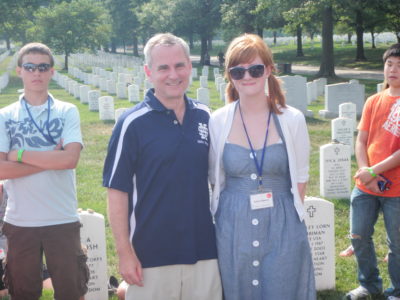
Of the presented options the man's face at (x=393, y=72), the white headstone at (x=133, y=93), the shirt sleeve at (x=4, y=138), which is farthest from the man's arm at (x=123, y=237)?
the white headstone at (x=133, y=93)

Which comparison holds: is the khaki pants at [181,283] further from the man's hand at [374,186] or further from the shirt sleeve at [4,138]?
the man's hand at [374,186]

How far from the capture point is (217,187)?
3.17 m

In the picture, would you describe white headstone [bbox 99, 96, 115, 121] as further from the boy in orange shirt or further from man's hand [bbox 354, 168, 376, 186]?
man's hand [bbox 354, 168, 376, 186]

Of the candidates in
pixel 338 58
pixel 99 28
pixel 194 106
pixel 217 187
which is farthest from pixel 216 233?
pixel 99 28

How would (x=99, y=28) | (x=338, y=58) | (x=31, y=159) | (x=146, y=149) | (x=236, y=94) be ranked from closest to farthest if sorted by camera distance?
(x=146, y=149) → (x=236, y=94) → (x=31, y=159) → (x=338, y=58) → (x=99, y=28)

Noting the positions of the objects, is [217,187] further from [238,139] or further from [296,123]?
[296,123]

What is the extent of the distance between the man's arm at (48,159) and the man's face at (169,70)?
97 centimetres

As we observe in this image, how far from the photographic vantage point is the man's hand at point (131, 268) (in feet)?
9.81

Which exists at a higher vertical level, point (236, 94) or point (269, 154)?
point (236, 94)

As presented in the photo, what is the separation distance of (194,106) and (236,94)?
300 millimetres

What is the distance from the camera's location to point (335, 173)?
805cm

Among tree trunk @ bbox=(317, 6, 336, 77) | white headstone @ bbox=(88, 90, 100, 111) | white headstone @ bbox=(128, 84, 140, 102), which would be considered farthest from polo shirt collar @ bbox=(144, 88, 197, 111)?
tree trunk @ bbox=(317, 6, 336, 77)

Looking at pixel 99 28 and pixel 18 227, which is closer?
pixel 18 227

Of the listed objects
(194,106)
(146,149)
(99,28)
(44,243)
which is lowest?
(44,243)
